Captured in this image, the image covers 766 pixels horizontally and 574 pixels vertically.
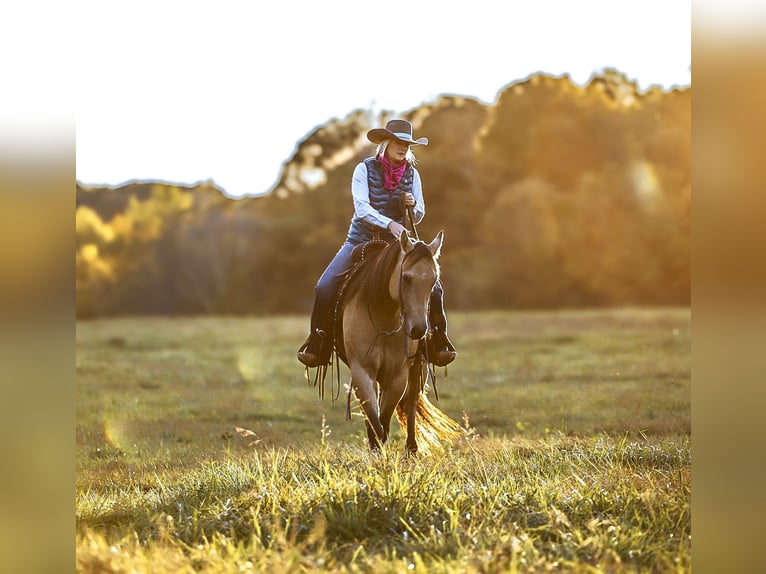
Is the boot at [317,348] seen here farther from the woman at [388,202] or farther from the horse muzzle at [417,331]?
the horse muzzle at [417,331]

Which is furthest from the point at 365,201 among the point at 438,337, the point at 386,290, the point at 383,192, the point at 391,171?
the point at 438,337

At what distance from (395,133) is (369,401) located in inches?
92.6

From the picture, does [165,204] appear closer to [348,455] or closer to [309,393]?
[309,393]

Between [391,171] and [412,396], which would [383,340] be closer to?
[412,396]

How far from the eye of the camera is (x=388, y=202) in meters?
7.07

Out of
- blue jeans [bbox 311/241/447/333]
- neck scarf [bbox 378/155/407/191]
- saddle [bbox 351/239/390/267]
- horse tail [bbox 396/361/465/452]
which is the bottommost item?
horse tail [bbox 396/361/465/452]

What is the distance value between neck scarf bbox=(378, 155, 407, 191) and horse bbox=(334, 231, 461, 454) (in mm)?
615

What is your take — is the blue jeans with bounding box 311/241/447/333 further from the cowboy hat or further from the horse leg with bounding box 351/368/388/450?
the cowboy hat

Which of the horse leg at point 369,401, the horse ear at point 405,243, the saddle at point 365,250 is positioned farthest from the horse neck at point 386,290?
the horse leg at point 369,401

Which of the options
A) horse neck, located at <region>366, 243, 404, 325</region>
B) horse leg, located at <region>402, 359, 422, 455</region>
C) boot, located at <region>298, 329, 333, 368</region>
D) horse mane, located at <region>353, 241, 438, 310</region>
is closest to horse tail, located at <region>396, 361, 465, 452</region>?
horse leg, located at <region>402, 359, 422, 455</region>

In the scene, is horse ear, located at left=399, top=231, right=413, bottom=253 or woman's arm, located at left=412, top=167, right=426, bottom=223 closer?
horse ear, located at left=399, top=231, right=413, bottom=253

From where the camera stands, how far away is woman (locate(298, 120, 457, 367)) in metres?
6.91

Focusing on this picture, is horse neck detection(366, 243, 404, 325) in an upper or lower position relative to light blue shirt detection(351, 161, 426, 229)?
lower

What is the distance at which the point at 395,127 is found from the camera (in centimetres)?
693
